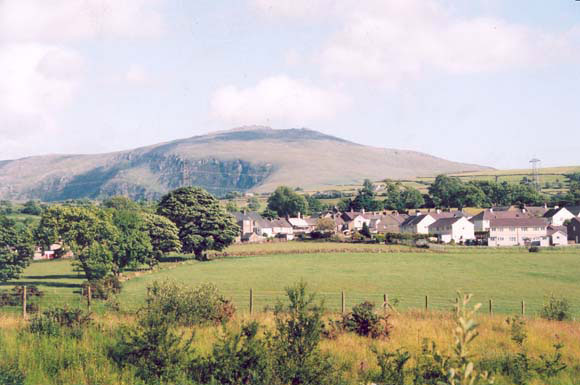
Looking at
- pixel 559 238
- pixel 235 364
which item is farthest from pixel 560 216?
pixel 235 364

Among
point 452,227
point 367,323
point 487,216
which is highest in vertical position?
point 487,216

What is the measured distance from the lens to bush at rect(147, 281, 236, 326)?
53.9 feet

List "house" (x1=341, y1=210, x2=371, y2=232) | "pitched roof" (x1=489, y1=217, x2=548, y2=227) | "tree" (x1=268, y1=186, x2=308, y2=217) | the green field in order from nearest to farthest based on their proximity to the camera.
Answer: the green field → "pitched roof" (x1=489, y1=217, x2=548, y2=227) → "house" (x1=341, y1=210, x2=371, y2=232) → "tree" (x1=268, y1=186, x2=308, y2=217)

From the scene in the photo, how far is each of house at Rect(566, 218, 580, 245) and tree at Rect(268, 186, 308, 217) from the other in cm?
8844

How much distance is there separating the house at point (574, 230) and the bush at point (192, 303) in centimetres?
12012

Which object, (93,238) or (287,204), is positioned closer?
(93,238)

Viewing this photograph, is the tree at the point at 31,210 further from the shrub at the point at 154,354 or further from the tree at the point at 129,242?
the shrub at the point at 154,354

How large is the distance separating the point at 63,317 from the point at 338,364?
8004mm

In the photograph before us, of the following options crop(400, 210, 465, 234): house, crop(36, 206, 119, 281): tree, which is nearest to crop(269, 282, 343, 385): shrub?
crop(36, 206, 119, 281): tree

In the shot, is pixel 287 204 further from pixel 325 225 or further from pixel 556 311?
pixel 556 311

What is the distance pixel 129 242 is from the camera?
60.2 m

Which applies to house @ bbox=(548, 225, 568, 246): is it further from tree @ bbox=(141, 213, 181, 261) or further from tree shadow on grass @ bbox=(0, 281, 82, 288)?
tree shadow on grass @ bbox=(0, 281, 82, 288)

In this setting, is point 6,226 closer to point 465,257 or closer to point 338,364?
point 338,364

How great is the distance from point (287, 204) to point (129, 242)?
129747 mm
